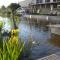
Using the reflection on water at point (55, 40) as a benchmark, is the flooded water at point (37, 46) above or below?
above

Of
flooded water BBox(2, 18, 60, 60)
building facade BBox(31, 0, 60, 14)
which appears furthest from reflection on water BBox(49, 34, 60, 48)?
building facade BBox(31, 0, 60, 14)

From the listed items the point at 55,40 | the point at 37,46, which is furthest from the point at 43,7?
the point at 37,46

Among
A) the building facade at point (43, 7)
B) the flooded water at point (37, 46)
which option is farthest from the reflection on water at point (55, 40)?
the building facade at point (43, 7)

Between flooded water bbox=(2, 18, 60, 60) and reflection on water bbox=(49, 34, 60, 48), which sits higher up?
flooded water bbox=(2, 18, 60, 60)

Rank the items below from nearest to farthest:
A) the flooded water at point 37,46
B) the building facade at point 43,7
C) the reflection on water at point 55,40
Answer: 1. the flooded water at point 37,46
2. the reflection on water at point 55,40
3. the building facade at point 43,7

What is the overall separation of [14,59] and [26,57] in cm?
166

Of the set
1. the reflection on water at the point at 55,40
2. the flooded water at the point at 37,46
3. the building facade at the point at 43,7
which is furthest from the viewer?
the building facade at the point at 43,7

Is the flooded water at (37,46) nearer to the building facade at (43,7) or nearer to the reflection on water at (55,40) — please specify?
the reflection on water at (55,40)

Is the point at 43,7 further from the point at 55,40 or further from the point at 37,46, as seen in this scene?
the point at 37,46

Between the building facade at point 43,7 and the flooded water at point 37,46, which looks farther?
the building facade at point 43,7

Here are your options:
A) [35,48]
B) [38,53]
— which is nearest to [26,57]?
[38,53]

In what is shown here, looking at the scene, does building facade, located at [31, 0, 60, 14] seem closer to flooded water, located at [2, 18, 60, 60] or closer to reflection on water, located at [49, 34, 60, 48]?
reflection on water, located at [49, 34, 60, 48]

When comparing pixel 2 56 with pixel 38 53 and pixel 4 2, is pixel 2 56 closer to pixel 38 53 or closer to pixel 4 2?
pixel 4 2

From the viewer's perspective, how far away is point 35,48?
708cm
